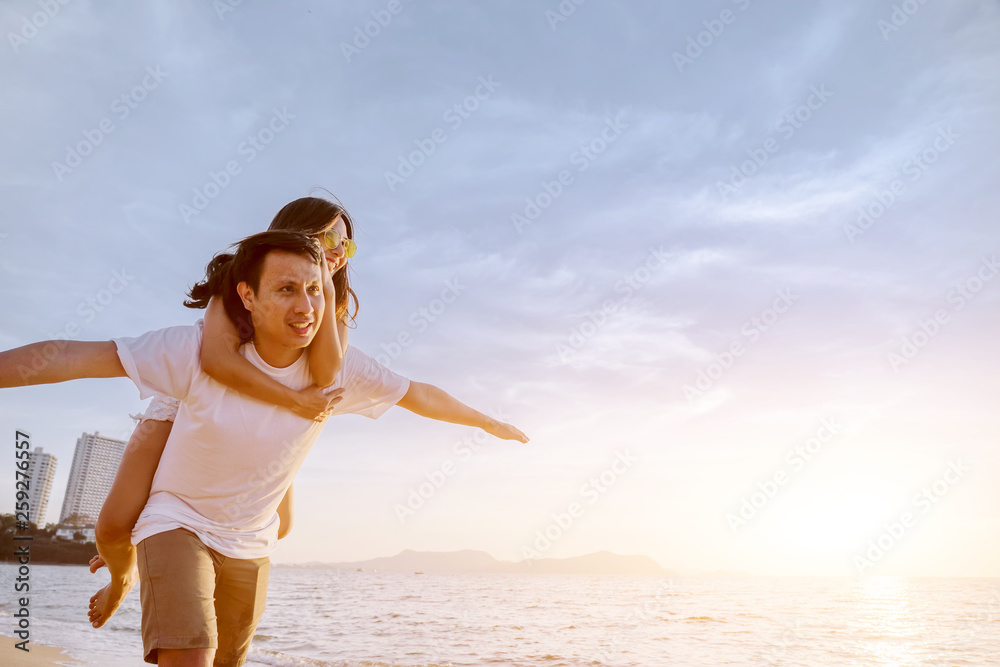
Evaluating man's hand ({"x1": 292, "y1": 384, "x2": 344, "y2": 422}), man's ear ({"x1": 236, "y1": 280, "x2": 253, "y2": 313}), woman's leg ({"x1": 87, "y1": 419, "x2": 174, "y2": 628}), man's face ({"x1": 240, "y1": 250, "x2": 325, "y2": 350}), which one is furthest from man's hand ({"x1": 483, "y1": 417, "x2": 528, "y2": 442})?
woman's leg ({"x1": 87, "y1": 419, "x2": 174, "y2": 628})

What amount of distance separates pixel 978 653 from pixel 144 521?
1788cm

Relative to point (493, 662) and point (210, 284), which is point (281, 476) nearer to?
point (210, 284)

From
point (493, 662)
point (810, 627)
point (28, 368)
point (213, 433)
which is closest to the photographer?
point (28, 368)

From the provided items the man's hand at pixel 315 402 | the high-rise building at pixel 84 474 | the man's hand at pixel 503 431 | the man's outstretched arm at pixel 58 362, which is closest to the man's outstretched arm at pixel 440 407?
the man's hand at pixel 503 431

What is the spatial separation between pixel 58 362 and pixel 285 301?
0.76 metres

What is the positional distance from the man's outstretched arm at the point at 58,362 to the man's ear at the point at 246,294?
47 centimetres

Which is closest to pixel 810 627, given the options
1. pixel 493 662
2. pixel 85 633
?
pixel 493 662

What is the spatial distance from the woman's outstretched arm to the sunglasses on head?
54 cm

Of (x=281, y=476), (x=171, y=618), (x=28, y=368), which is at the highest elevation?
(x=28, y=368)

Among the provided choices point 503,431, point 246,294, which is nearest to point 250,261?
point 246,294

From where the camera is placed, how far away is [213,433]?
2.45 metres

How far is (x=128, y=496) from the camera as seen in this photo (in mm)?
2539

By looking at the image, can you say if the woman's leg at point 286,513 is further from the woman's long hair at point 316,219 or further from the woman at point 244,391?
the woman's long hair at point 316,219

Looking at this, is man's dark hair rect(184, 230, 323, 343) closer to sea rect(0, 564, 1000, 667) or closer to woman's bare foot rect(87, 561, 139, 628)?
woman's bare foot rect(87, 561, 139, 628)
